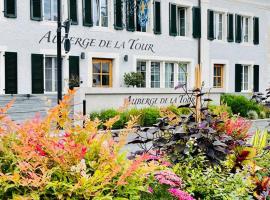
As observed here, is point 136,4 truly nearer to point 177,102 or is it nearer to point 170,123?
point 177,102

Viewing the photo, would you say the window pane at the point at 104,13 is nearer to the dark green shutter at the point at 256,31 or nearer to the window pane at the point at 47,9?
the window pane at the point at 47,9

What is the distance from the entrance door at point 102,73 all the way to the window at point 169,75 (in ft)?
12.3

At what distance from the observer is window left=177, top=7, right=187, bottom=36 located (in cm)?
2649

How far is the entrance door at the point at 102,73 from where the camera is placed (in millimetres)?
22656

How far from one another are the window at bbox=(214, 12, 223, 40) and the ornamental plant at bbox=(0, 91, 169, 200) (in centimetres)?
2528

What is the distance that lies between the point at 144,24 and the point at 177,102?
5.12 m

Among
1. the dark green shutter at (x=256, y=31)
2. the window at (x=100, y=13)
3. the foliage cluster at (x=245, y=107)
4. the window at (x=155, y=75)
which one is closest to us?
the foliage cluster at (x=245, y=107)

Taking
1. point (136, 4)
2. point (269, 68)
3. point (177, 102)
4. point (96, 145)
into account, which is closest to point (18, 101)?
point (177, 102)

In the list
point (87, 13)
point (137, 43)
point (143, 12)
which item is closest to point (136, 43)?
point (137, 43)

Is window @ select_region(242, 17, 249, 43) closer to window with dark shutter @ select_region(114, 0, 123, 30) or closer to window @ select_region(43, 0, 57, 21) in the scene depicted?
window with dark shutter @ select_region(114, 0, 123, 30)

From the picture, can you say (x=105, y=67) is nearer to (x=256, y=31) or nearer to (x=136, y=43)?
(x=136, y=43)

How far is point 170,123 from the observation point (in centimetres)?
527

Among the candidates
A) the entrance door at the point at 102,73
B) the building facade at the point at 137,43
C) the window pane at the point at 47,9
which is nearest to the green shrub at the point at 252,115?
the building facade at the point at 137,43

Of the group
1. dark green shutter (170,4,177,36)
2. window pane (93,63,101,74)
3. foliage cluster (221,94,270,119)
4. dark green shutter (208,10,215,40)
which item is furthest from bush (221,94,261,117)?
window pane (93,63,101,74)
